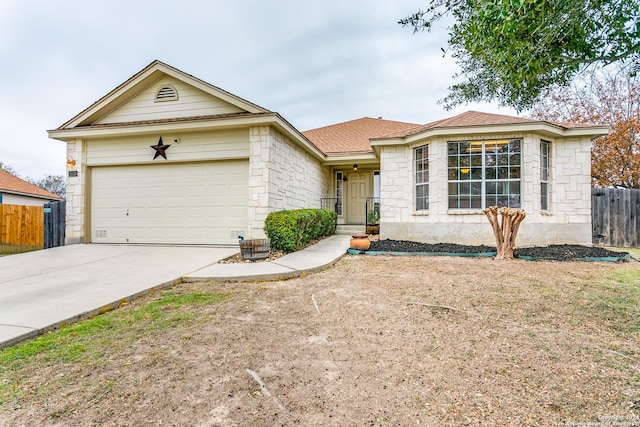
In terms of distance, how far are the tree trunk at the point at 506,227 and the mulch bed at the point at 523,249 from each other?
1.34 ft

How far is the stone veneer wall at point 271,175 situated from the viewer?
25.0 ft

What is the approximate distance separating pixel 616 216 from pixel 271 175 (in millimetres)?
10486

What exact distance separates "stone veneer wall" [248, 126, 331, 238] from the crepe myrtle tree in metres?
4.38

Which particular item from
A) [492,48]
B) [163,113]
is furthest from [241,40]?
[492,48]

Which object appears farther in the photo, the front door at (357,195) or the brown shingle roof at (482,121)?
the front door at (357,195)

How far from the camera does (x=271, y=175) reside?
7777mm

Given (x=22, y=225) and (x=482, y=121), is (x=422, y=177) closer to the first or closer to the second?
(x=482, y=121)

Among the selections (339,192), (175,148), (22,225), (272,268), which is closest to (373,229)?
(339,192)

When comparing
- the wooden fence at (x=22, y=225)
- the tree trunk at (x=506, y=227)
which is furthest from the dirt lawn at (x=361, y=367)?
the wooden fence at (x=22, y=225)

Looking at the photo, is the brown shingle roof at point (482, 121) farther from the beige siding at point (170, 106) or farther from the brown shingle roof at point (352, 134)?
the beige siding at point (170, 106)

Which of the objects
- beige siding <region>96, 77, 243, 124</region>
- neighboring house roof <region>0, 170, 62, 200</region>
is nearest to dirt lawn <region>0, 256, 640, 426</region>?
beige siding <region>96, 77, 243, 124</region>

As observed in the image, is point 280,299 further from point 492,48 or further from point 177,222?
point 177,222

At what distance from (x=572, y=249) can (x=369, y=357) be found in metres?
7.58

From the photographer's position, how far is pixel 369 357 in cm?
244
